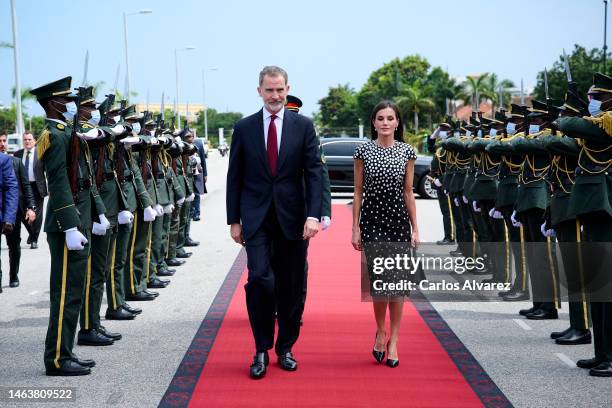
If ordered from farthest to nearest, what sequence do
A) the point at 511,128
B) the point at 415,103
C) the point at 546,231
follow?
1. the point at 415,103
2. the point at 511,128
3. the point at 546,231

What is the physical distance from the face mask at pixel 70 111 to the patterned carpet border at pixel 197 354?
2.03 metres

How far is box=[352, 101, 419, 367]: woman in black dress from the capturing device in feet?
22.4

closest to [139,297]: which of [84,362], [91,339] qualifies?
[91,339]

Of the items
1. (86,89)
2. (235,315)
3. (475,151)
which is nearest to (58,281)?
(86,89)

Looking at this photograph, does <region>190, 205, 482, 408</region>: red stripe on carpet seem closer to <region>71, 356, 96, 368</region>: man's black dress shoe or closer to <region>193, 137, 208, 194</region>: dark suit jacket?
<region>71, 356, 96, 368</region>: man's black dress shoe

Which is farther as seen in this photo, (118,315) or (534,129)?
(534,129)

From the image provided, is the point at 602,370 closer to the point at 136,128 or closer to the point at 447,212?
the point at 136,128

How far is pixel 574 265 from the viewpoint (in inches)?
288

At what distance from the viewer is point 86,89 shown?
7.39 m

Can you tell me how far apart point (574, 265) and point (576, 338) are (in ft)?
2.24

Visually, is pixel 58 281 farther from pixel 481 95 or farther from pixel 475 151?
pixel 481 95

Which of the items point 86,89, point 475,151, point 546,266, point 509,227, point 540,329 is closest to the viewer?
point 86,89

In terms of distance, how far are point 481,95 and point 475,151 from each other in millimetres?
71293

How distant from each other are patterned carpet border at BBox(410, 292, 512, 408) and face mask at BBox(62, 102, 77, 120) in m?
3.42
